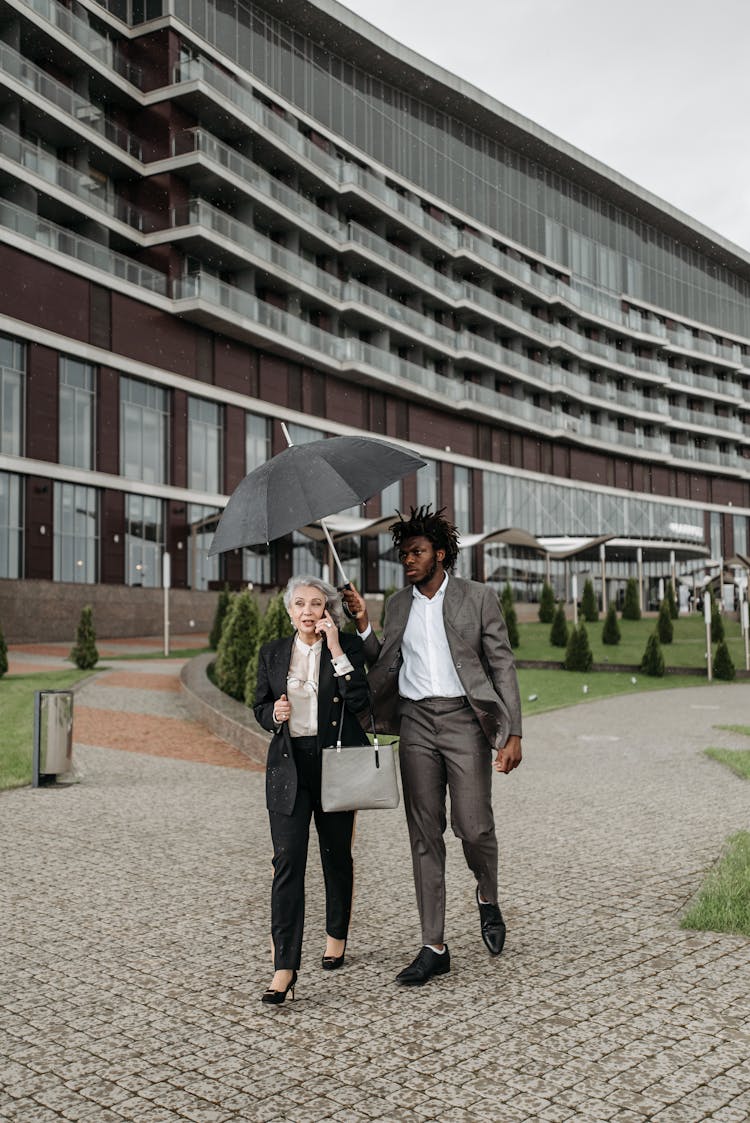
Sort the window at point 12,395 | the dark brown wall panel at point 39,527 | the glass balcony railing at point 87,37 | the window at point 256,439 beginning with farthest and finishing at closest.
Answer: the window at point 256,439
the glass balcony railing at point 87,37
the dark brown wall panel at point 39,527
the window at point 12,395

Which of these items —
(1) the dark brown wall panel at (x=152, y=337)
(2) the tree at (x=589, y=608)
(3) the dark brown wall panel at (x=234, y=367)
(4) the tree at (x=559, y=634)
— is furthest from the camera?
(3) the dark brown wall panel at (x=234, y=367)

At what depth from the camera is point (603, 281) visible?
67500 mm

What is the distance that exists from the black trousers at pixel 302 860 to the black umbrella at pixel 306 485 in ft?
3.30

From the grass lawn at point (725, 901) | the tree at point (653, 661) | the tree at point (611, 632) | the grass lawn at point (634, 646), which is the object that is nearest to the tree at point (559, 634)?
the grass lawn at point (634, 646)

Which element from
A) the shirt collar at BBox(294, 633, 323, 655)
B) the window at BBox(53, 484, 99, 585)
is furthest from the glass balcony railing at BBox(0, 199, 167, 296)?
the shirt collar at BBox(294, 633, 323, 655)

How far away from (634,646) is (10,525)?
20.4 metres

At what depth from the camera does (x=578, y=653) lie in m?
27.3

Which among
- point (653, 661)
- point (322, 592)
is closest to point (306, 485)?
point (322, 592)

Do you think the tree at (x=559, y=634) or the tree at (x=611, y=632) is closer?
the tree at (x=559, y=634)

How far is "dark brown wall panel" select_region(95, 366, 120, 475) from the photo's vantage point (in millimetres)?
37000

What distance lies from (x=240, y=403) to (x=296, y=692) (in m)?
39.0

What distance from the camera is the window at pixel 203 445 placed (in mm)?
41031

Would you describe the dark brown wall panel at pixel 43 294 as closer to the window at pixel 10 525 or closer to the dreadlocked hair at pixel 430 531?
the window at pixel 10 525

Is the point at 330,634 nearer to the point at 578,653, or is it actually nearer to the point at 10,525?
the point at 578,653
